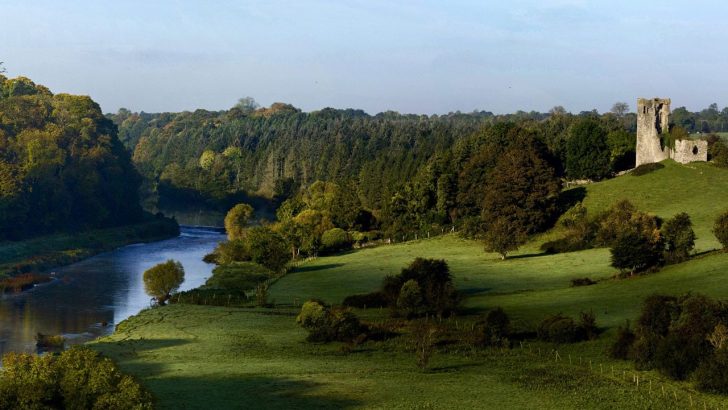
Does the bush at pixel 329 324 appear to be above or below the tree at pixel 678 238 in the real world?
below

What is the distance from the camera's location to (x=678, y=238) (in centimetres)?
8562

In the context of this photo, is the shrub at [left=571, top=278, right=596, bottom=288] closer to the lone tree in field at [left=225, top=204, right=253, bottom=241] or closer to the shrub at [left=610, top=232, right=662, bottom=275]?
the shrub at [left=610, top=232, right=662, bottom=275]

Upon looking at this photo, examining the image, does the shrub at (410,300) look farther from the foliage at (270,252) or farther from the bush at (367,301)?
the foliage at (270,252)

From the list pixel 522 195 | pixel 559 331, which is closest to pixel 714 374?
pixel 559 331

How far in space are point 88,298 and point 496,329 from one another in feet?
174

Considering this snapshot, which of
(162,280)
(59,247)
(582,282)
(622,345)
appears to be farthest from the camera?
(59,247)

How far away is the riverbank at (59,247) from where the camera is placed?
115 metres

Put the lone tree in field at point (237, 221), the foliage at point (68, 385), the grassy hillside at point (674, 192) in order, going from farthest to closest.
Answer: the lone tree in field at point (237, 221) < the grassy hillside at point (674, 192) < the foliage at point (68, 385)

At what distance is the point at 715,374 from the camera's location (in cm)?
4769

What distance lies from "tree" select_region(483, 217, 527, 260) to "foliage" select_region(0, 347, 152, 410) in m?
67.3

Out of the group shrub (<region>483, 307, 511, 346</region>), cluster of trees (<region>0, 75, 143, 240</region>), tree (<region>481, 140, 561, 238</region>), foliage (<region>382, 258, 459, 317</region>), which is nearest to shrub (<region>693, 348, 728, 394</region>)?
shrub (<region>483, 307, 511, 346</region>)

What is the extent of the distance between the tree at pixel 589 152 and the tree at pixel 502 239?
31.8 metres

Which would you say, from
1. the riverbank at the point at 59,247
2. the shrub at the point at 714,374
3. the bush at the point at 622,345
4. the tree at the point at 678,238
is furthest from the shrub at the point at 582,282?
the riverbank at the point at 59,247

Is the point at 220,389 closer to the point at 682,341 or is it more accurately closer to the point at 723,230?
the point at 682,341
